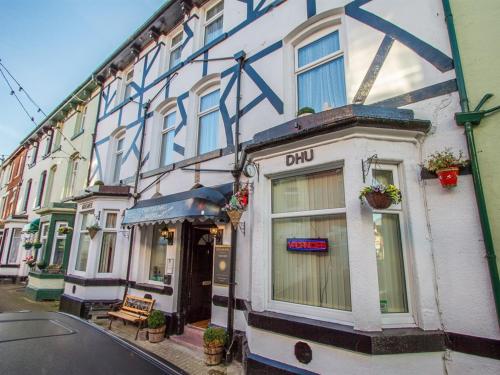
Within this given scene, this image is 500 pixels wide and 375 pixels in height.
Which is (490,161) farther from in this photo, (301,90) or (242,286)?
(242,286)

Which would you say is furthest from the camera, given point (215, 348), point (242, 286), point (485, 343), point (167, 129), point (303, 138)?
point (167, 129)

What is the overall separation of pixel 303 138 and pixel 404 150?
1467mm

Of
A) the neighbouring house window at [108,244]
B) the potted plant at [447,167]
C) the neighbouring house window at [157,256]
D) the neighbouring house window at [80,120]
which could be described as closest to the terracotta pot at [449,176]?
Result: the potted plant at [447,167]

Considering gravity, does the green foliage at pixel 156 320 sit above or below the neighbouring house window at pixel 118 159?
below

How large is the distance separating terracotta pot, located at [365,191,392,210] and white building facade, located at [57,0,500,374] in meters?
0.27

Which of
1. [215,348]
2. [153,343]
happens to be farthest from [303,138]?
[153,343]

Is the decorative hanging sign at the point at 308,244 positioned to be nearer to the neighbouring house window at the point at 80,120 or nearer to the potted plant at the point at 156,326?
the potted plant at the point at 156,326

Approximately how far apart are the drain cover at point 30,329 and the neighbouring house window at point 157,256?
15.3 ft

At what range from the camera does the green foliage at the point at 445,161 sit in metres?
3.63

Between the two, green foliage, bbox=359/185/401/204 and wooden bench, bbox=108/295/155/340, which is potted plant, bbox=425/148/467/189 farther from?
wooden bench, bbox=108/295/155/340

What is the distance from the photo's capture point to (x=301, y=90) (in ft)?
19.5

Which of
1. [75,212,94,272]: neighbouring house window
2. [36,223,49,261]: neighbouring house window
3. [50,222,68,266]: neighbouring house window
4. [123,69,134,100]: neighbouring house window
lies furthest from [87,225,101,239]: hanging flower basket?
[123,69,134,100]: neighbouring house window

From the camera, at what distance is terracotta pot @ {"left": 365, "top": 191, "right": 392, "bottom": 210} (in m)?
3.45

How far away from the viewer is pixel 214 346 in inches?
205
